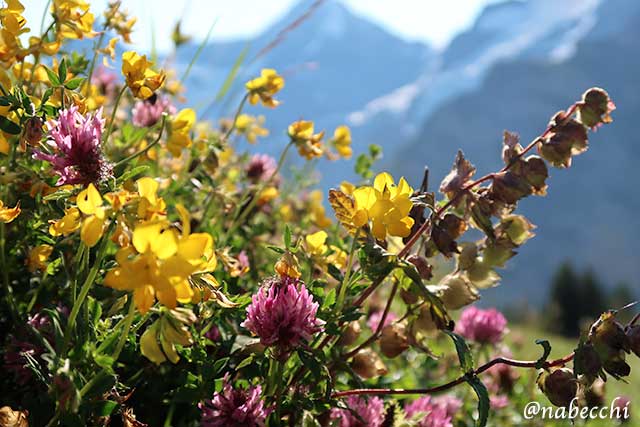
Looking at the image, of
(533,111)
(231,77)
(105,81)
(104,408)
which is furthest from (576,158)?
(104,408)

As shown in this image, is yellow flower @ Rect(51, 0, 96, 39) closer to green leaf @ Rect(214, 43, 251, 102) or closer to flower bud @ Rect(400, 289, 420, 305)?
green leaf @ Rect(214, 43, 251, 102)

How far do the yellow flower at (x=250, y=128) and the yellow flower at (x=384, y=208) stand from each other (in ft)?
2.99

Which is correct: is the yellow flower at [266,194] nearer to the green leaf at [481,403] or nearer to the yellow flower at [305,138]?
the yellow flower at [305,138]

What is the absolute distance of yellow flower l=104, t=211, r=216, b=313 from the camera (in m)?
0.43

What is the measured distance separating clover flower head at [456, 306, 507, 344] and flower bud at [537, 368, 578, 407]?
66cm

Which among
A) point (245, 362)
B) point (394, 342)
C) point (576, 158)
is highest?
point (576, 158)

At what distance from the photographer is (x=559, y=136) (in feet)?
2.39

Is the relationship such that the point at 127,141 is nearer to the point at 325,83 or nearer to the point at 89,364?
the point at 89,364

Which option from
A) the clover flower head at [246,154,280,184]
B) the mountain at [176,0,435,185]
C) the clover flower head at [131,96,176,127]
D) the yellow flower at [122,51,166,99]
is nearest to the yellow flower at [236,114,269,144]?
the clover flower head at [246,154,280,184]

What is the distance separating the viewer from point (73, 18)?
777 millimetres

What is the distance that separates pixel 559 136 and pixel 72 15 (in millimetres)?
A: 592

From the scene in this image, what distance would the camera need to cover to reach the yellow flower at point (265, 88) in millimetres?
1023

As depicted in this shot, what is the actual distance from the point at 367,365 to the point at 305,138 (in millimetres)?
379

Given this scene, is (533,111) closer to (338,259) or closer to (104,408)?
(338,259)
